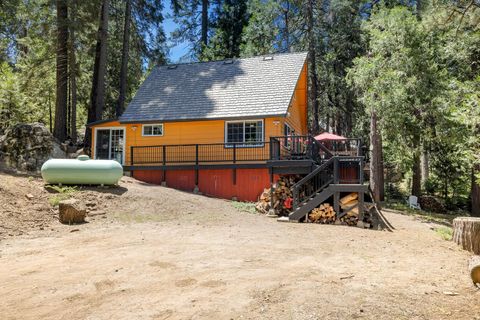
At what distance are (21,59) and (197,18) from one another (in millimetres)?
14530

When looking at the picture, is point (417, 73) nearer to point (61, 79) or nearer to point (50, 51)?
point (61, 79)

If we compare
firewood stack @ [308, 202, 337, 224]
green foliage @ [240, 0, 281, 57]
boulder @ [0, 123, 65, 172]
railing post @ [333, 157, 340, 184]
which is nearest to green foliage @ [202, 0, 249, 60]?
green foliage @ [240, 0, 281, 57]

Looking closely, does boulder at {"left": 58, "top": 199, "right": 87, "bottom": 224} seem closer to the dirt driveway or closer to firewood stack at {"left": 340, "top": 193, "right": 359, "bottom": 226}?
the dirt driveway

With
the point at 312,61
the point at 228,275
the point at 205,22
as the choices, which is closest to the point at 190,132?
the point at 312,61

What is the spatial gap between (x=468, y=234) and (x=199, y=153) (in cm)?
1149

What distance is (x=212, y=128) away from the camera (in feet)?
55.8

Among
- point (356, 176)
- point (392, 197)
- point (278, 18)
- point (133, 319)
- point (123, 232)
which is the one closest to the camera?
point (133, 319)

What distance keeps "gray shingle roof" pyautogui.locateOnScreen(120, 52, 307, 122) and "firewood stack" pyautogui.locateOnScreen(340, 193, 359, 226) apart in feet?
18.4

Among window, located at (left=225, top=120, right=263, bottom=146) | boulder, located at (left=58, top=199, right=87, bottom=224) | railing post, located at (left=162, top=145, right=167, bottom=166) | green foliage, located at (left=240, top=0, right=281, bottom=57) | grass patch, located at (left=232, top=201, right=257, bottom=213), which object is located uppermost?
green foliage, located at (left=240, top=0, right=281, bottom=57)

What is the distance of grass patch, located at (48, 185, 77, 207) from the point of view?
1046 cm

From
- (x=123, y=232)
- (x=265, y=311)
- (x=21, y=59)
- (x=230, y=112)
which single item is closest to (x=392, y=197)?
(x=230, y=112)

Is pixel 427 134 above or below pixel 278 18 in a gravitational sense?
below

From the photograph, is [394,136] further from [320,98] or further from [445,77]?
[320,98]

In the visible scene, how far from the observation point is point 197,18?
3209 centimetres
